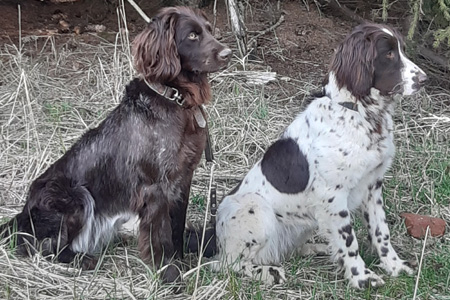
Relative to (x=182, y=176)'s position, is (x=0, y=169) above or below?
below

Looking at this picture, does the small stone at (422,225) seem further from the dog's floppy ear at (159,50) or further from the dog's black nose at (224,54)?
the dog's floppy ear at (159,50)

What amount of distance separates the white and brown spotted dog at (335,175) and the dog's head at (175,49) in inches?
26.3

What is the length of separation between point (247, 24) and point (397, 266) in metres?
4.07

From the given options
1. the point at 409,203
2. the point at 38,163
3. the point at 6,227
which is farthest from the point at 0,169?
the point at 409,203

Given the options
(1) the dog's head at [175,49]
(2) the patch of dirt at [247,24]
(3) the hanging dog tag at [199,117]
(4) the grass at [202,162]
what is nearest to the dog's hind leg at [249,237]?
(4) the grass at [202,162]

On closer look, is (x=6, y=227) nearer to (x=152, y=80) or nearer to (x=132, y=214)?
(x=132, y=214)

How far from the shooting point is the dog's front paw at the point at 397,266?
424cm

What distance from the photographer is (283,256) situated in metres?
4.48

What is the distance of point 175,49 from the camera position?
398 centimetres

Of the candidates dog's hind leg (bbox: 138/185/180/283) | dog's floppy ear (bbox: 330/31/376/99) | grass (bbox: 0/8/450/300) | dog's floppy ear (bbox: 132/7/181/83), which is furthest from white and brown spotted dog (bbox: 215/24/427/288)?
dog's floppy ear (bbox: 132/7/181/83)

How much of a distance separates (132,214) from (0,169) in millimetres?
1643

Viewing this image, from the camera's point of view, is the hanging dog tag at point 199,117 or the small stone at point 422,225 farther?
the small stone at point 422,225

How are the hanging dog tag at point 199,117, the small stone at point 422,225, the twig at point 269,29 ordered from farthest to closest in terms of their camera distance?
the twig at point 269,29 → the small stone at point 422,225 → the hanging dog tag at point 199,117

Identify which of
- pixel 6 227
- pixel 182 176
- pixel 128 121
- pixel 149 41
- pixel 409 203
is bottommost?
pixel 409 203
